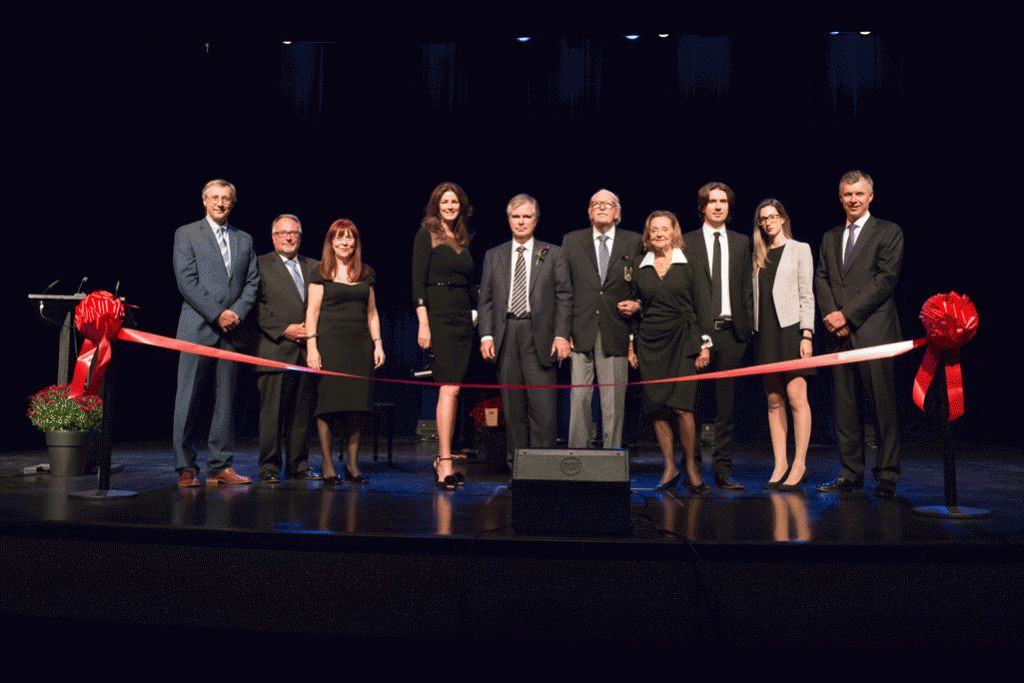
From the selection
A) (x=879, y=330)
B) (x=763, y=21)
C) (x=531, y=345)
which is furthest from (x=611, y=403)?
(x=763, y=21)

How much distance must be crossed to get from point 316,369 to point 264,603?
1.65 m

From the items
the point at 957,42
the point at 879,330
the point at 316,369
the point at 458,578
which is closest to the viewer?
the point at 458,578

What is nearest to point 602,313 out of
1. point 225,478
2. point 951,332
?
point 951,332

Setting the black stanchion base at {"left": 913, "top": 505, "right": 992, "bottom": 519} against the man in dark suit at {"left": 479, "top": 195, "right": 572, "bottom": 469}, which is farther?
the man in dark suit at {"left": 479, "top": 195, "right": 572, "bottom": 469}

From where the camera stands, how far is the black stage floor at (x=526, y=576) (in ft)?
7.26

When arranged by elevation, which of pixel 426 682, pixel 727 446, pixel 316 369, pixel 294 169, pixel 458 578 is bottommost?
pixel 426 682

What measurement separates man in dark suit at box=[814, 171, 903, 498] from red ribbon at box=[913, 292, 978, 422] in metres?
0.52

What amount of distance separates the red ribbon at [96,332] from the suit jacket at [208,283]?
0.41m

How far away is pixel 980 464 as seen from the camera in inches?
192

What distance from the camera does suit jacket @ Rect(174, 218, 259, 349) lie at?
3742 mm

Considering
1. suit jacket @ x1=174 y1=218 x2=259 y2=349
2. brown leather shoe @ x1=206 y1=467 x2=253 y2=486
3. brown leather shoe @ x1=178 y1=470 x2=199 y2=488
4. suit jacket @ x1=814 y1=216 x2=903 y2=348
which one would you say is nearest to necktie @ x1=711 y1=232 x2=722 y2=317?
suit jacket @ x1=814 y1=216 x2=903 y2=348

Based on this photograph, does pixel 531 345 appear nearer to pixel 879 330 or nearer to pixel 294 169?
pixel 879 330

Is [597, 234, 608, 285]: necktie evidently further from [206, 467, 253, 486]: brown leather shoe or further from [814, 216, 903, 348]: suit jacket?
[206, 467, 253, 486]: brown leather shoe

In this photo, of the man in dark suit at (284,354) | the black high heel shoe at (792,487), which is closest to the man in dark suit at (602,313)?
the black high heel shoe at (792,487)
